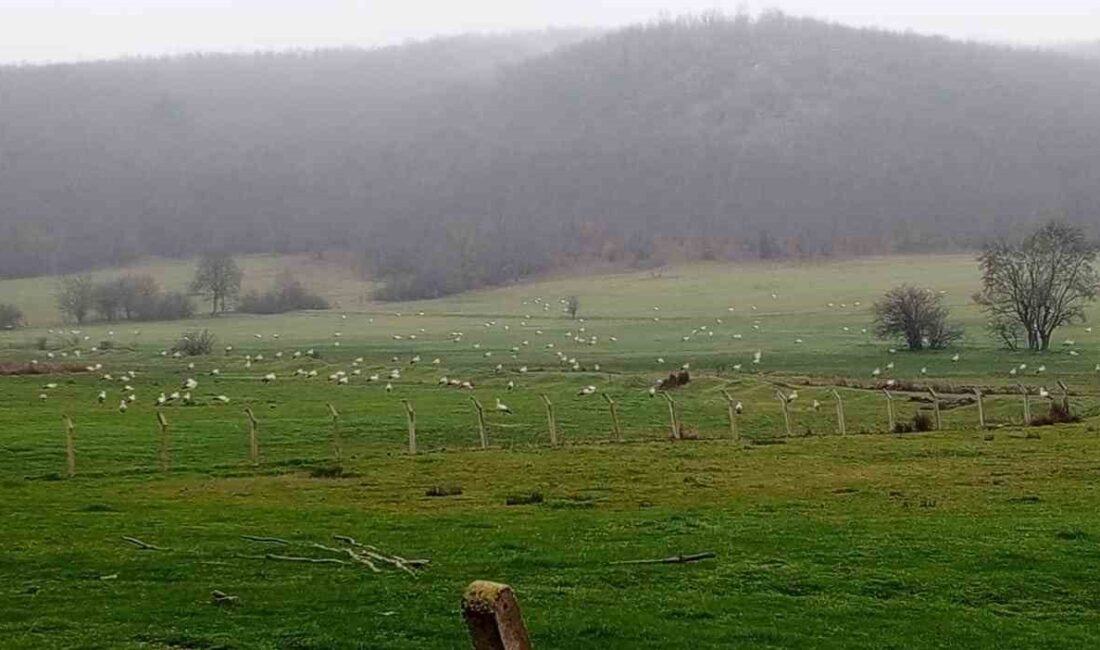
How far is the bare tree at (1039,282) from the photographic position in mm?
87125

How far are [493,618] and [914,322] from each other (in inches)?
3399

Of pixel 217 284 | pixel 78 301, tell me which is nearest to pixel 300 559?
pixel 78 301

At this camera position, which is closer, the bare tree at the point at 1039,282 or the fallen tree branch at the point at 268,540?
the fallen tree branch at the point at 268,540

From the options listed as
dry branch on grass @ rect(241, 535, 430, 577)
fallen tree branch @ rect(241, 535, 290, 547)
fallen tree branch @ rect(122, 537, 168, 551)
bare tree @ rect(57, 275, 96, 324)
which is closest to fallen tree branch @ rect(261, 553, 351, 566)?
dry branch on grass @ rect(241, 535, 430, 577)

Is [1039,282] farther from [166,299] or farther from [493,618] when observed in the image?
[166,299]

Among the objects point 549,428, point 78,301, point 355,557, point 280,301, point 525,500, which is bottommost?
point 549,428

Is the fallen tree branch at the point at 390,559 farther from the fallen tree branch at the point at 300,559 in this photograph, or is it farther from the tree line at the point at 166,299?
the tree line at the point at 166,299

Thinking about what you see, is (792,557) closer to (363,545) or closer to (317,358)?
(363,545)

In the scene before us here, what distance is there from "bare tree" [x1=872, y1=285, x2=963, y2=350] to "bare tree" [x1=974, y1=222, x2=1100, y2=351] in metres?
3.96

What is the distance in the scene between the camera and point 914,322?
8794cm

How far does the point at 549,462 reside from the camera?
39531mm

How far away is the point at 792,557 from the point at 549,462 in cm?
1812

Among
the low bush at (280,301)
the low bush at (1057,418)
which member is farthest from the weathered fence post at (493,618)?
the low bush at (280,301)

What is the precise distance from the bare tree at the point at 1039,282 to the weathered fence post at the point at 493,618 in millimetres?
86033
